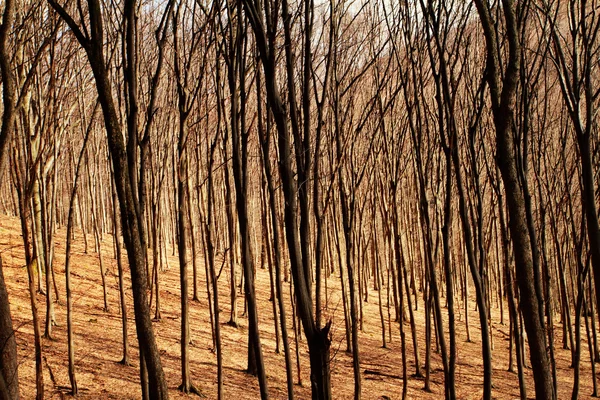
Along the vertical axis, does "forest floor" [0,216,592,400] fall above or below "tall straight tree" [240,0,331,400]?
below

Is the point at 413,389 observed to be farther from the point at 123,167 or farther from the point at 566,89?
the point at 123,167

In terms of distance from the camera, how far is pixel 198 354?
817cm

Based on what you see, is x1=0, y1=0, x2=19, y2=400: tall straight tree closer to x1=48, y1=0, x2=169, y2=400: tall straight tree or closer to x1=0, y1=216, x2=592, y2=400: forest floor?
x1=48, y1=0, x2=169, y2=400: tall straight tree

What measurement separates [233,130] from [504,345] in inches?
351

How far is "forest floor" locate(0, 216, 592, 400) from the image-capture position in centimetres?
659

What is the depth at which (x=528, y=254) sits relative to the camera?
12.0 feet

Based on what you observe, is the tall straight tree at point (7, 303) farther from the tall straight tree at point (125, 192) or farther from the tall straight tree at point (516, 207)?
the tall straight tree at point (516, 207)

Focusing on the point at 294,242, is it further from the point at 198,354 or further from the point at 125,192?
the point at 198,354

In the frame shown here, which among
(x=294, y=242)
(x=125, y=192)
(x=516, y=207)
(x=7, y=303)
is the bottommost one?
(x=7, y=303)

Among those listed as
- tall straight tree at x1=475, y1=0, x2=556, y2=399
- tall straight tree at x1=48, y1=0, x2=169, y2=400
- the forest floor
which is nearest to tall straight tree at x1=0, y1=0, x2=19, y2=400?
tall straight tree at x1=48, y1=0, x2=169, y2=400

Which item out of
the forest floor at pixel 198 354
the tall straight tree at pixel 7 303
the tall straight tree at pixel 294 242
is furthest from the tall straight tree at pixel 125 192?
the forest floor at pixel 198 354

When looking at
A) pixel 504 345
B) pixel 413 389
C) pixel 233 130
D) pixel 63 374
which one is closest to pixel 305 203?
pixel 233 130

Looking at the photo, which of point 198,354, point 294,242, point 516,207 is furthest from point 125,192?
point 198,354

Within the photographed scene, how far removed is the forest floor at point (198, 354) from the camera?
259 inches
